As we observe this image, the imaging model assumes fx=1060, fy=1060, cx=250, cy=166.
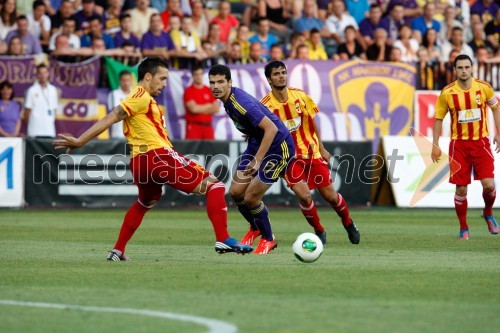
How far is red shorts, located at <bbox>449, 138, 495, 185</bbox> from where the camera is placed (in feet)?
48.1

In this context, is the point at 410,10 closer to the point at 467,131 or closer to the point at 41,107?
the point at 41,107

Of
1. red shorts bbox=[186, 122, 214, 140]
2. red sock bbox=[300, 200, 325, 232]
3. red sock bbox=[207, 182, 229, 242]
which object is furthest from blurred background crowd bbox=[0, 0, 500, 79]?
red sock bbox=[207, 182, 229, 242]

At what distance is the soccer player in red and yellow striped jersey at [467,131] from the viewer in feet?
47.9

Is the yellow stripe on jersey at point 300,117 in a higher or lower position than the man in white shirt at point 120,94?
higher

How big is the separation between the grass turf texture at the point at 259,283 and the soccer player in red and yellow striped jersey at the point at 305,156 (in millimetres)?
428

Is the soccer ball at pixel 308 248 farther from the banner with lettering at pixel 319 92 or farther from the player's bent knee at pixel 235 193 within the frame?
the banner with lettering at pixel 319 92

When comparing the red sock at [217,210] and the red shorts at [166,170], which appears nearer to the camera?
the red shorts at [166,170]

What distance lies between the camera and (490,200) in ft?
48.9

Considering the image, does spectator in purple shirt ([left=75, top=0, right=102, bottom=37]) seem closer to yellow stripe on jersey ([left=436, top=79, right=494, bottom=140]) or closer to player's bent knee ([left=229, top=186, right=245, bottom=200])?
yellow stripe on jersey ([left=436, top=79, right=494, bottom=140])

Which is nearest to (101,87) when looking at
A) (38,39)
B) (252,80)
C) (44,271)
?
(38,39)

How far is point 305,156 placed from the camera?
44.8ft

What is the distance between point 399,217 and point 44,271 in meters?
10.8

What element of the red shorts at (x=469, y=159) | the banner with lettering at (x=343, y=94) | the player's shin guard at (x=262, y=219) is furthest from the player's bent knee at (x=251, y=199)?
the banner with lettering at (x=343, y=94)

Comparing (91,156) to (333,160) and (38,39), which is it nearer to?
(38,39)
